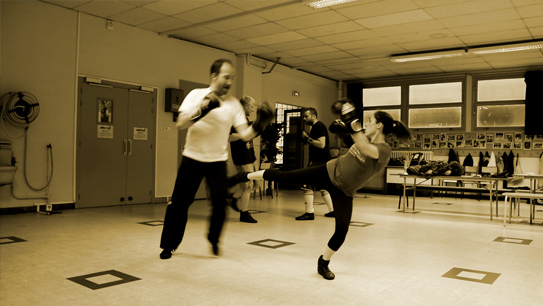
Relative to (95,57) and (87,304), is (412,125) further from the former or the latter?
(87,304)

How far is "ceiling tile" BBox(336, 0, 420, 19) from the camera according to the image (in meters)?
6.59

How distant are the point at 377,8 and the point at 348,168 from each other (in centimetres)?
445

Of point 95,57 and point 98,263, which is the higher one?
point 95,57

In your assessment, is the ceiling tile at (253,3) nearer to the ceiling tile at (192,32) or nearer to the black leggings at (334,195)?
the ceiling tile at (192,32)

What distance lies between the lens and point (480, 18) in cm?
724

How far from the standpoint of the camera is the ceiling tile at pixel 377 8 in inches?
259

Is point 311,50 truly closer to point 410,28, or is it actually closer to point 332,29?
point 332,29

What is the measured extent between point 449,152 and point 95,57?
29.4 feet

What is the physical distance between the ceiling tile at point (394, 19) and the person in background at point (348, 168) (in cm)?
435

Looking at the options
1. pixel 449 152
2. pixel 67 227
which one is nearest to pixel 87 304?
pixel 67 227

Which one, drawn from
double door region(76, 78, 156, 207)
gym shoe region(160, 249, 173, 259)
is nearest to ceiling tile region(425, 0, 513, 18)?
double door region(76, 78, 156, 207)

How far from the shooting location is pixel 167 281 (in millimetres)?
3139

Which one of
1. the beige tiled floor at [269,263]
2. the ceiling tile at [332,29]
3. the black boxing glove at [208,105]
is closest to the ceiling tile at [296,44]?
the ceiling tile at [332,29]

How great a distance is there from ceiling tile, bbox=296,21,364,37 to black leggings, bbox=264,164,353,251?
4.94 meters
